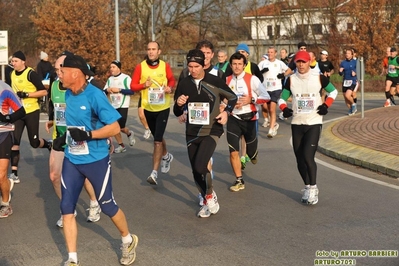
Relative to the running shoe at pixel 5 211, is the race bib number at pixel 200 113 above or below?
above

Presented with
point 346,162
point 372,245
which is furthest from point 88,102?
point 346,162

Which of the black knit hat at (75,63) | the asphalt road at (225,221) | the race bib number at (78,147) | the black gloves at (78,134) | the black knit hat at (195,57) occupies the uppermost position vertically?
the black knit hat at (195,57)

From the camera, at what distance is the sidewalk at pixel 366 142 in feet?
34.9

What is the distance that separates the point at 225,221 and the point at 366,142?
235 inches

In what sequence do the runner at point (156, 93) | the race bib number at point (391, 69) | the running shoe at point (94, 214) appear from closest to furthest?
the running shoe at point (94, 214) < the runner at point (156, 93) < the race bib number at point (391, 69)

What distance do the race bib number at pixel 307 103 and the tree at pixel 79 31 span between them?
21.8m

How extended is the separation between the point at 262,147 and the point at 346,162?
229 cm

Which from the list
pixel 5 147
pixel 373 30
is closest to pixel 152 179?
pixel 5 147

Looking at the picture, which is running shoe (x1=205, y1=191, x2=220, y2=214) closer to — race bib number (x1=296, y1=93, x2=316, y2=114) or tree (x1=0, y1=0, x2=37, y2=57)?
race bib number (x1=296, y1=93, x2=316, y2=114)

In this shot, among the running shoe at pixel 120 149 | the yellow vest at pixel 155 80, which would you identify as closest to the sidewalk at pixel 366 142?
the yellow vest at pixel 155 80

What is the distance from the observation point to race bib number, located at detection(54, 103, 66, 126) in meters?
7.92

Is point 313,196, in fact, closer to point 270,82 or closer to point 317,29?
point 270,82

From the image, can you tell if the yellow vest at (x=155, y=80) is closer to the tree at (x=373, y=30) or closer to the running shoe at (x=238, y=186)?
the running shoe at (x=238, y=186)

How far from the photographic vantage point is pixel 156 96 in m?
10.1
